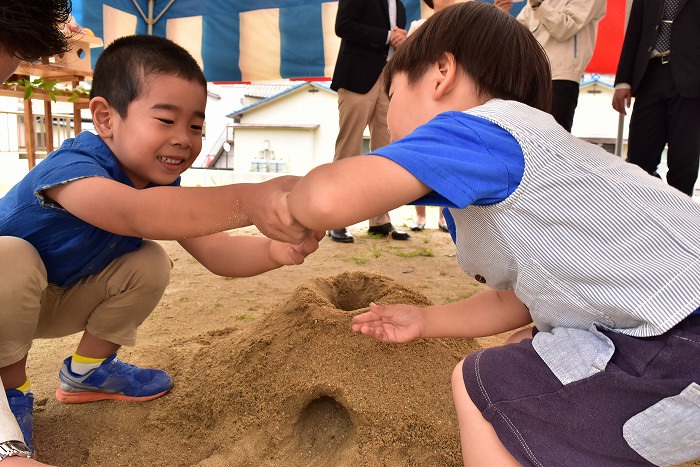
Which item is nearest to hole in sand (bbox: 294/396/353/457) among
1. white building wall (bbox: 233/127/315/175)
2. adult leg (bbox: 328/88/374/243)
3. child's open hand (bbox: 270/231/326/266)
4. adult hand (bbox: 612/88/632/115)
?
child's open hand (bbox: 270/231/326/266)

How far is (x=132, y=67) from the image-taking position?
1.48 meters

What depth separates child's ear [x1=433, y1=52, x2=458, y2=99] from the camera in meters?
1.10

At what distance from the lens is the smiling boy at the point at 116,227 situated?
3.65 ft

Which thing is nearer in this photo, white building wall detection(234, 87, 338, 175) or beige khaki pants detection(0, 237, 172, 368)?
beige khaki pants detection(0, 237, 172, 368)

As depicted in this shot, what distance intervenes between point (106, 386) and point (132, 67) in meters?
0.95

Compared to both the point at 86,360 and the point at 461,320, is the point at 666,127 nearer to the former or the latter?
the point at 461,320

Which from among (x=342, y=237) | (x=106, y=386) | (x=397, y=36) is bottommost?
(x=342, y=237)

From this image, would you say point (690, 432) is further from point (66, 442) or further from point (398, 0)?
point (398, 0)

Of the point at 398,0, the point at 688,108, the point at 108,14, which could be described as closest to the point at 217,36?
the point at 108,14

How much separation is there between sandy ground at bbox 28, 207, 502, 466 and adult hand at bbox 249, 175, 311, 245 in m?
0.54

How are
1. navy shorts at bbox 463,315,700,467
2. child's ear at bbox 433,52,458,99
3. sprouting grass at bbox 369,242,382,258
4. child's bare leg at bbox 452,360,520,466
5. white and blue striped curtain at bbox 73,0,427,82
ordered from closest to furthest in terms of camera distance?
1. navy shorts at bbox 463,315,700,467
2. child's bare leg at bbox 452,360,520,466
3. child's ear at bbox 433,52,458,99
4. sprouting grass at bbox 369,242,382,258
5. white and blue striped curtain at bbox 73,0,427,82

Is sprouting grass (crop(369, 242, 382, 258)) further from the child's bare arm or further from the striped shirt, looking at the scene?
the striped shirt

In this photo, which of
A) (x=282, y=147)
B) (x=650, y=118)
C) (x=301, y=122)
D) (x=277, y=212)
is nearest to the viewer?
(x=277, y=212)

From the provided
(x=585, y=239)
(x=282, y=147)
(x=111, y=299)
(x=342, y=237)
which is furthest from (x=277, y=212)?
(x=282, y=147)
